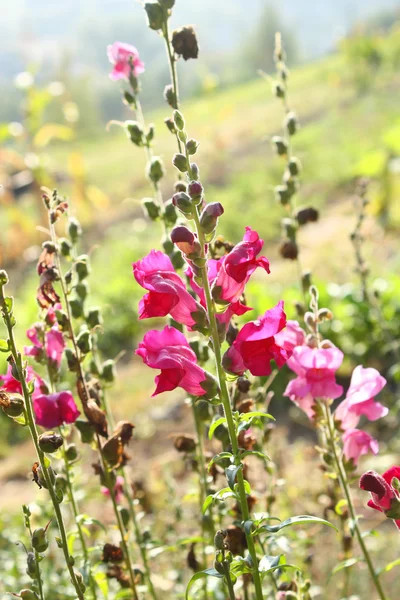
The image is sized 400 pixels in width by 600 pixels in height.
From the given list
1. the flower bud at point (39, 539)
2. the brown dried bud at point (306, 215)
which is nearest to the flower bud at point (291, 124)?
the brown dried bud at point (306, 215)

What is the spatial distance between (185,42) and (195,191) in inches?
23.7

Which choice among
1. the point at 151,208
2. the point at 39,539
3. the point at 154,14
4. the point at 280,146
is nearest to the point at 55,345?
the point at 151,208

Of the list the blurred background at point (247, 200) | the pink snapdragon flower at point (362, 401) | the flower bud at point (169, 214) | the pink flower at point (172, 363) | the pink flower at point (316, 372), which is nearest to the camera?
the pink flower at point (172, 363)

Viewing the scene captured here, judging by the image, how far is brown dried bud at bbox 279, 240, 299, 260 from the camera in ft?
A: 6.54

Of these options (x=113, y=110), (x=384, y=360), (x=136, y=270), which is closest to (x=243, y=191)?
(x=384, y=360)

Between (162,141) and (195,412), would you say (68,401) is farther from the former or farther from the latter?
(162,141)

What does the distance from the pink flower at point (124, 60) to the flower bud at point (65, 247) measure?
45 cm

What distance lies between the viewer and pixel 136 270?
48.3 inches

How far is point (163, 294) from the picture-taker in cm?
122

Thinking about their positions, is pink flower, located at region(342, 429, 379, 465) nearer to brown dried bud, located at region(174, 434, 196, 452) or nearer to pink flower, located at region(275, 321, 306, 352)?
pink flower, located at region(275, 321, 306, 352)

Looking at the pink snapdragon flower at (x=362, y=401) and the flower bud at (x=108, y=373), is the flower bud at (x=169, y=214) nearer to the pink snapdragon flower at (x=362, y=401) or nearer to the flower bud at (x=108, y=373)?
the flower bud at (x=108, y=373)

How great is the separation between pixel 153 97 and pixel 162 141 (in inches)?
1371

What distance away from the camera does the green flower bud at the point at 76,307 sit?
5.70 ft

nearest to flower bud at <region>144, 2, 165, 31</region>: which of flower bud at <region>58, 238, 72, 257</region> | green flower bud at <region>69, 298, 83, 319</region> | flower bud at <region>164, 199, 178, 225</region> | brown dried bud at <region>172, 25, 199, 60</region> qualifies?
brown dried bud at <region>172, 25, 199, 60</region>
